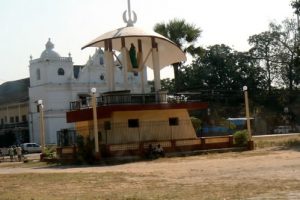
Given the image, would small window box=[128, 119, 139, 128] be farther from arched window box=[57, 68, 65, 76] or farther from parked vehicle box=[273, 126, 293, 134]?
arched window box=[57, 68, 65, 76]

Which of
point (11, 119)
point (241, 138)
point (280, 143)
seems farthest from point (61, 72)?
point (241, 138)

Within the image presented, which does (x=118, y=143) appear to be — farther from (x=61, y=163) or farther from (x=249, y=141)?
(x=249, y=141)

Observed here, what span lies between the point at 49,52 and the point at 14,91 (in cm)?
1284

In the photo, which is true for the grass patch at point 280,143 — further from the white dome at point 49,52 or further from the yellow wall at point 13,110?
the yellow wall at point 13,110

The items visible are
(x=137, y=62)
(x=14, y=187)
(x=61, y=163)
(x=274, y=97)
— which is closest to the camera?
(x=14, y=187)

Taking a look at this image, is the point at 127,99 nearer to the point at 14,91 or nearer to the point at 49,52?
the point at 49,52

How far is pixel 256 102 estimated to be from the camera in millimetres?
68375

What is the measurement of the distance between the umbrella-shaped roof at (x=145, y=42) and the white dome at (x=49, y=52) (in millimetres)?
29241

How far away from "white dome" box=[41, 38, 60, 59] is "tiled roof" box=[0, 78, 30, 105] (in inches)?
266

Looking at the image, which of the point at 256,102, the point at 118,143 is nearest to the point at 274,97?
the point at 256,102

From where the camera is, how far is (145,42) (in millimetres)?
33875

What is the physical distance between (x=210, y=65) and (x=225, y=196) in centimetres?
6006

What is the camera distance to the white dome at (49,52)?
2549 inches

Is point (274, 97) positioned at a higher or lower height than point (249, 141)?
higher
